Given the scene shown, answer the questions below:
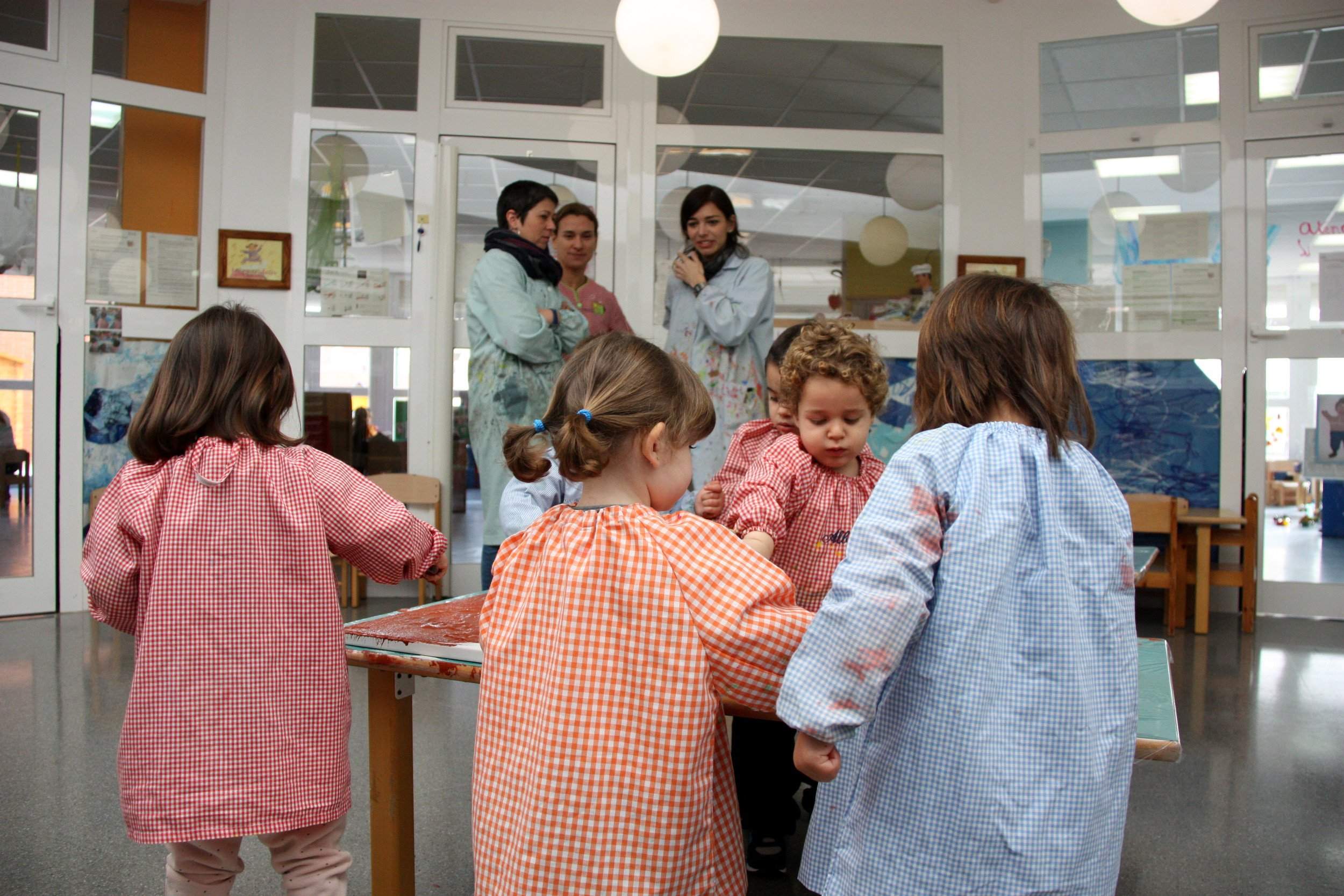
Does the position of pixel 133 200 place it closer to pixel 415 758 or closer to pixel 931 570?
pixel 415 758

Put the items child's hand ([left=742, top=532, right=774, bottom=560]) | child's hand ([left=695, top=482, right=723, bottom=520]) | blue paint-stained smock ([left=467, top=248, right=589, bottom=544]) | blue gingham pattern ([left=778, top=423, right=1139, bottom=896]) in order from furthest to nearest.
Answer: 1. blue paint-stained smock ([left=467, top=248, right=589, bottom=544])
2. child's hand ([left=695, top=482, right=723, bottom=520])
3. child's hand ([left=742, top=532, right=774, bottom=560])
4. blue gingham pattern ([left=778, top=423, right=1139, bottom=896])

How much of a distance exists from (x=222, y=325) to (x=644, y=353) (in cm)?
73

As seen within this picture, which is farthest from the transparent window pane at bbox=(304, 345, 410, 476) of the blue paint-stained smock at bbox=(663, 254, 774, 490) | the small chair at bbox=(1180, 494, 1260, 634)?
the small chair at bbox=(1180, 494, 1260, 634)

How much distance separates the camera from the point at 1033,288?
1188mm

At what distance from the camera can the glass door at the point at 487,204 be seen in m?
4.76

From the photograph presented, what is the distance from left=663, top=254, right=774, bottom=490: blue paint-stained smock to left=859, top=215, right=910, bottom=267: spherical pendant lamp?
1.46 meters

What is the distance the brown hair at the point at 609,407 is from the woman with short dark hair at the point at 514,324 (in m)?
2.22

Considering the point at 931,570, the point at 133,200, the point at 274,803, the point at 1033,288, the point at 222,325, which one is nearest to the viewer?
the point at 931,570

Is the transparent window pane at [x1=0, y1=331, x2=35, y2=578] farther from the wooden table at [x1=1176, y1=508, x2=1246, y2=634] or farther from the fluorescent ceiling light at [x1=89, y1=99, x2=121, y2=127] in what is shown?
the wooden table at [x1=1176, y1=508, x2=1246, y2=634]

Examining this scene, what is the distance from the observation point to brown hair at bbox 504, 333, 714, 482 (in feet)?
3.89

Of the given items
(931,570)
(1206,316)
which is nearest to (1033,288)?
(931,570)

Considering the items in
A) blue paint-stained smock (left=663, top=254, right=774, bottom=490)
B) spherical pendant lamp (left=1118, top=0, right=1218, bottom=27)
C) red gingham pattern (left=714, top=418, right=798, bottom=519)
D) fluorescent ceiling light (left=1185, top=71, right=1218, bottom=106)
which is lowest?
red gingham pattern (left=714, top=418, right=798, bottom=519)

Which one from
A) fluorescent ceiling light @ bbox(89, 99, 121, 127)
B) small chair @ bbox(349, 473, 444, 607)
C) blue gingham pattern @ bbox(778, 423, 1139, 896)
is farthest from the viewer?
small chair @ bbox(349, 473, 444, 607)

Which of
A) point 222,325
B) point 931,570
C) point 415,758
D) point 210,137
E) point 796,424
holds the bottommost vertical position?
point 415,758
